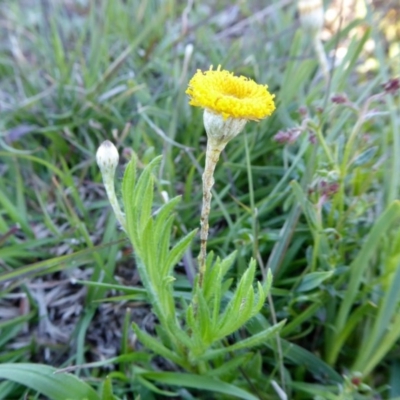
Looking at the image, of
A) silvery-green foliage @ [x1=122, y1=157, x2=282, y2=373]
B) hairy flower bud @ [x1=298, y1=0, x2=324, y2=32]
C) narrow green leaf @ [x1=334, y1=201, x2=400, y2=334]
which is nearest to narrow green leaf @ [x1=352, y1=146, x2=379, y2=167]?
narrow green leaf @ [x1=334, y1=201, x2=400, y2=334]

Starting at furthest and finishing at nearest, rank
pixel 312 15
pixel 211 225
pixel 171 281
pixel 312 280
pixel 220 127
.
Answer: pixel 312 15 < pixel 211 225 < pixel 312 280 < pixel 171 281 < pixel 220 127

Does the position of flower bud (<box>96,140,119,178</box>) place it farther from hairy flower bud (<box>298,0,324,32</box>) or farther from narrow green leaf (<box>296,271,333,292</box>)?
hairy flower bud (<box>298,0,324,32</box>)

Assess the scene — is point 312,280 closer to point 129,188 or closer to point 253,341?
point 253,341

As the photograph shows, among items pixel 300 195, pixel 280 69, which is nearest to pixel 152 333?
pixel 300 195

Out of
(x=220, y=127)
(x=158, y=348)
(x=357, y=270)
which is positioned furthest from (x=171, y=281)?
(x=357, y=270)

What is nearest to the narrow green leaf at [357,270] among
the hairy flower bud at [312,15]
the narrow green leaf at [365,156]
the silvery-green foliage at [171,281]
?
the narrow green leaf at [365,156]

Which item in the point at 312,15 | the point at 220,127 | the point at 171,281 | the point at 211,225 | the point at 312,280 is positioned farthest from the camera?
the point at 312,15

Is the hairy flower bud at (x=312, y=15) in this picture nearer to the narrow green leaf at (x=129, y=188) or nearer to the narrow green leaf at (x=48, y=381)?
the narrow green leaf at (x=129, y=188)
